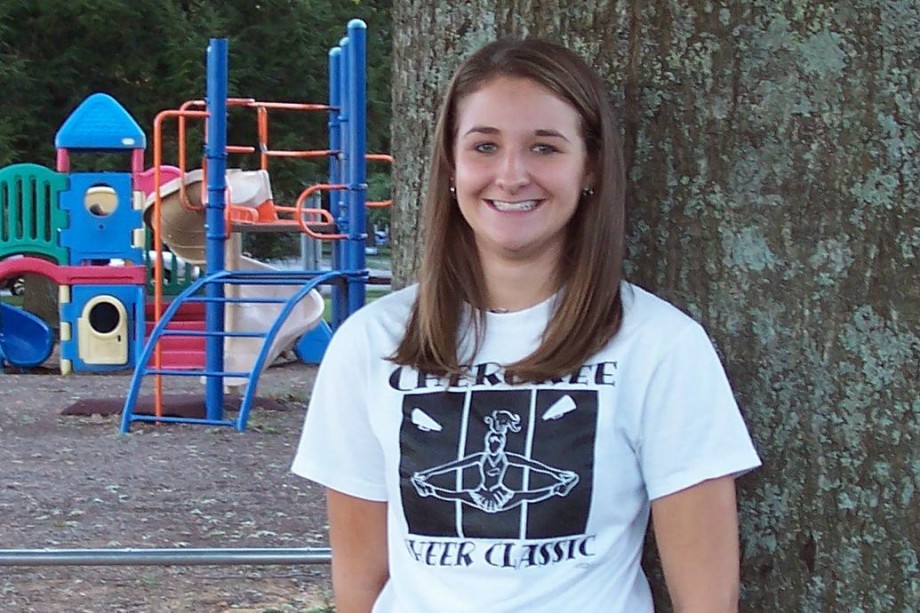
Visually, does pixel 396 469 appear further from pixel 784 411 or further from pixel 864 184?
pixel 864 184

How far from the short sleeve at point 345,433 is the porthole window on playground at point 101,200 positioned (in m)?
10.6

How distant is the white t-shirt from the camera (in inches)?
68.3

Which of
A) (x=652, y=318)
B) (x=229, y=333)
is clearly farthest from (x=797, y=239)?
(x=229, y=333)

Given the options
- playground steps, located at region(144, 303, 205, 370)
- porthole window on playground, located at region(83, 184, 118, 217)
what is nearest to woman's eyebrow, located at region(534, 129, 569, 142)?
playground steps, located at region(144, 303, 205, 370)

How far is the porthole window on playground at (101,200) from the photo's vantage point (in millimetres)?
12070

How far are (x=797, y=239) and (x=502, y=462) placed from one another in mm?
556

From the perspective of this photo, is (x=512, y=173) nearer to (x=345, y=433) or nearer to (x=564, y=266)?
(x=564, y=266)

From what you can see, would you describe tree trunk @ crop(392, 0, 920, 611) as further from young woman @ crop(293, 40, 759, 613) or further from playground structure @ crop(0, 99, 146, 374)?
playground structure @ crop(0, 99, 146, 374)

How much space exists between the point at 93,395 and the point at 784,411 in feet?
30.7

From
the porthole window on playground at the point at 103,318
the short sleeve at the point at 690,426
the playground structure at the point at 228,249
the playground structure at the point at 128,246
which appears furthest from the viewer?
the porthole window on playground at the point at 103,318

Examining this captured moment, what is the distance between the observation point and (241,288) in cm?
1100

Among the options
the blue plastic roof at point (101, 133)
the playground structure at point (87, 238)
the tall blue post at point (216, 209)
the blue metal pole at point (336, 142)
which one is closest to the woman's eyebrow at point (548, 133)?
the tall blue post at point (216, 209)

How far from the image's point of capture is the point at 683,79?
6.56ft

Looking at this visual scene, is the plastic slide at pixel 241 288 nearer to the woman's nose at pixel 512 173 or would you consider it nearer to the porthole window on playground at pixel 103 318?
the porthole window on playground at pixel 103 318
